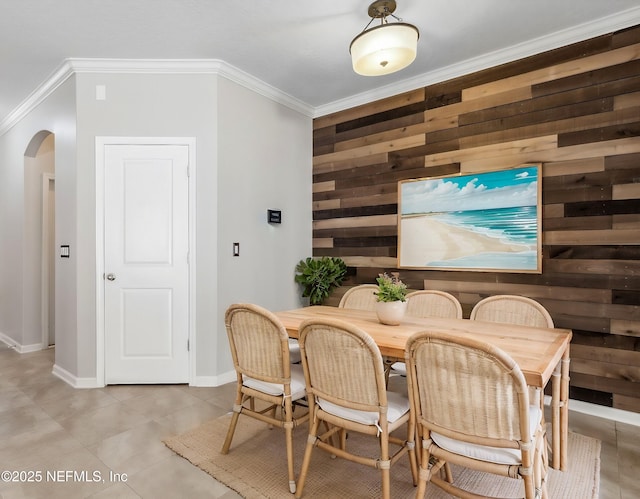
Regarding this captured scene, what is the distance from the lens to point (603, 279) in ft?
8.85

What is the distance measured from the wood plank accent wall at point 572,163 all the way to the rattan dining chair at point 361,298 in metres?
0.75

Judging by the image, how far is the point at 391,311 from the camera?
7.14 ft

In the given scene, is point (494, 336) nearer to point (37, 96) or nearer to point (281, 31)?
point (281, 31)

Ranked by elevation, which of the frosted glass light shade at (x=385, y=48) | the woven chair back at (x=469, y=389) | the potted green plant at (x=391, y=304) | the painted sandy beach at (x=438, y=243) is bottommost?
the woven chair back at (x=469, y=389)

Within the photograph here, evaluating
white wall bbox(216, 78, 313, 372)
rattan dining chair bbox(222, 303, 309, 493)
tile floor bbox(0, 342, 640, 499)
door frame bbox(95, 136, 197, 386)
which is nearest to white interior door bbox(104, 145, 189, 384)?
door frame bbox(95, 136, 197, 386)

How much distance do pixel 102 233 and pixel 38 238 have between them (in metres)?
1.83

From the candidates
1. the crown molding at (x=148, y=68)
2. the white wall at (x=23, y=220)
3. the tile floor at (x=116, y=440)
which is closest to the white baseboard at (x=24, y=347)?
the white wall at (x=23, y=220)

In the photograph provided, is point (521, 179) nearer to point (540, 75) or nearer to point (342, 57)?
point (540, 75)

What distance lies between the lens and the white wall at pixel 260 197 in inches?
135

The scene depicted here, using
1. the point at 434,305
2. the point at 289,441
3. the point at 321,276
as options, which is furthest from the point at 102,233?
the point at 434,305

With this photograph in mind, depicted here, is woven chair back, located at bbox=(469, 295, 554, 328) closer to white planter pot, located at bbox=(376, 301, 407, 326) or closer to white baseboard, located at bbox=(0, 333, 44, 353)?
white planter pot, located at bbox=(376, 301, 407, 326)

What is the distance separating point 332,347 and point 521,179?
2.26 m

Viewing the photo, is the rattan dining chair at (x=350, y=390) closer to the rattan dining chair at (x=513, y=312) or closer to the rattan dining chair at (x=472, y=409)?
the rattan dining chair at (x=472, y=409)

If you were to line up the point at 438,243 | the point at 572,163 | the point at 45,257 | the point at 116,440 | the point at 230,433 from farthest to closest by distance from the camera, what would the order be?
1. the point at 45,257
2. the point at 438,243
3. the point at 572,163
4. the point at 116,440
5. the point at 230,433
